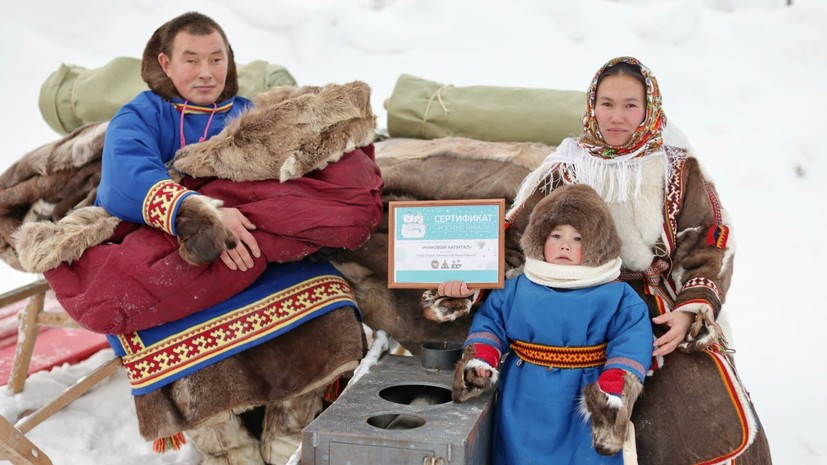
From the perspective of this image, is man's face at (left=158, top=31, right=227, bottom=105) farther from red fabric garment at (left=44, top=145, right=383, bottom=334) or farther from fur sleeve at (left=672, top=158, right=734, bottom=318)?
fur sleeve at (left=672, top=158, right=734, bottom=318)

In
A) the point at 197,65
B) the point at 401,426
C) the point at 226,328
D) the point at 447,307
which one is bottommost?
the point at 401,426

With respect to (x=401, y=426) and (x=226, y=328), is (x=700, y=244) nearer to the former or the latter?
(x=401, y=426)

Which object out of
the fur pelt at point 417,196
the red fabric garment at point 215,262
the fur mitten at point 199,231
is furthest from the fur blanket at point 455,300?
the fur mitten at point 199,231

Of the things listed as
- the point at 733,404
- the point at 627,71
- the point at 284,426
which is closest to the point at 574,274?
the point at 733,404

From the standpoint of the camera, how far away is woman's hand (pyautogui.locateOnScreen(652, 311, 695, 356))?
1.82 meters

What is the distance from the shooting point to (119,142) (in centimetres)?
206

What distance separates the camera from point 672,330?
1824mm

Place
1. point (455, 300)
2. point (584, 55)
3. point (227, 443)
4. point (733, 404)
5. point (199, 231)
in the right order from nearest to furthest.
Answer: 1. point (733, 404)
2. point (199, 231)
3. point (455, 300)
4. point (227, 443)
5. point (584, 55)

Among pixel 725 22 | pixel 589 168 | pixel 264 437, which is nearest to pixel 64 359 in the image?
pixel 264 437

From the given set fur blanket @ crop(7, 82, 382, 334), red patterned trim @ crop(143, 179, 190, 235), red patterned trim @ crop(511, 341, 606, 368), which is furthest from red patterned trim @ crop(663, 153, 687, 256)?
red patterned trim @ crop(143, 179, 190, 235)

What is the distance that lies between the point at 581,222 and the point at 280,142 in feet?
2.81

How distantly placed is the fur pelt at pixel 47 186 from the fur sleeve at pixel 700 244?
74.6 inches

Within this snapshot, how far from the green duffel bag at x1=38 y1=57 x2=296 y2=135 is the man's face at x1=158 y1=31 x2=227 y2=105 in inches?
32.3

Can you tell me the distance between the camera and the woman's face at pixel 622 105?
1995mm
